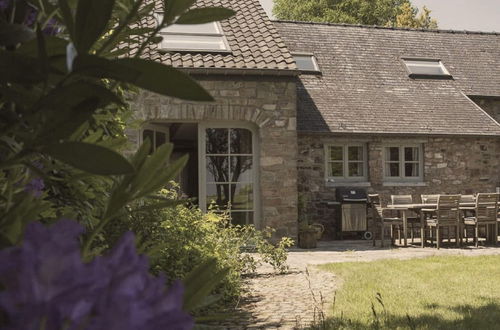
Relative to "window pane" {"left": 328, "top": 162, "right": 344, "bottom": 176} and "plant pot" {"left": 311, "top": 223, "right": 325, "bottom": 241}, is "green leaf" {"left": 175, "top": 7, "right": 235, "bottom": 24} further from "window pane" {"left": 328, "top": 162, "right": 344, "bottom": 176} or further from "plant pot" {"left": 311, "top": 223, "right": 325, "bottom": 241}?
"window pane" {"left": 328, "top": 162, "right": 344, "bottom": 176}

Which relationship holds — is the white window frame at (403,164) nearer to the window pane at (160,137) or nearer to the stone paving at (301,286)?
the stone paving at (301,286)

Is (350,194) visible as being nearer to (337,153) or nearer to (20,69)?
(337,153)

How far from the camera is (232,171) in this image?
37.1 feet

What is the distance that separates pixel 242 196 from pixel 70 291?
1099cm

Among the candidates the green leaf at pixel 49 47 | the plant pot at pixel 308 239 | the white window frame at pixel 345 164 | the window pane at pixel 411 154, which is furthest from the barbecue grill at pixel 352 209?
the green leaf at pixel 49 47

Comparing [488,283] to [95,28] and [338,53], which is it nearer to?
[95,28]

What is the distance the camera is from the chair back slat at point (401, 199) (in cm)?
1270

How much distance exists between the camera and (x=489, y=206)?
11547 mm

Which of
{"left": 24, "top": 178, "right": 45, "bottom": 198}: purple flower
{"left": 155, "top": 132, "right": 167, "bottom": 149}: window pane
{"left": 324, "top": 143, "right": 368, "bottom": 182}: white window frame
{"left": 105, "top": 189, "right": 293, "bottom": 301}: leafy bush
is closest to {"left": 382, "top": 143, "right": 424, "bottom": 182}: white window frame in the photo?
{"left": 324, "top": 143, "right": 368, "bottom": 182}: white window frame

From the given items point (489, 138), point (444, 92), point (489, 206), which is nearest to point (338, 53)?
point (444, 92)

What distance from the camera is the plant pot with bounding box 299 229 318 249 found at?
1133 cm

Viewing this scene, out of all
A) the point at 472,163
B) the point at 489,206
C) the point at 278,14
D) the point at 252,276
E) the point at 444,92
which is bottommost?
the point at 252,276

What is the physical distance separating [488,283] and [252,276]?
2.78 metres

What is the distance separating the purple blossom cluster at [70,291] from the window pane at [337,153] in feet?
42.7
